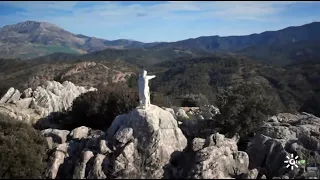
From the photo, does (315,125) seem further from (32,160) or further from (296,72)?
(296,72)

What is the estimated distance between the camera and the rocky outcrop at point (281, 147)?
24344mm

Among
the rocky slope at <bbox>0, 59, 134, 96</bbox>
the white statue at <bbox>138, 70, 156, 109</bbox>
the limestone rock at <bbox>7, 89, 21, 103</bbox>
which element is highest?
the white statue at <bbox>138, 70, 156, 109</bbox>

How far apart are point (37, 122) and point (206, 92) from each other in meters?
91.3

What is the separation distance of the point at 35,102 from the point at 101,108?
9897mm

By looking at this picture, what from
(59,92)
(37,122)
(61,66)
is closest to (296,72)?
(61,66)

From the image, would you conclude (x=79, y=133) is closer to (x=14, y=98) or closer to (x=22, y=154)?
(x=22, y=154)

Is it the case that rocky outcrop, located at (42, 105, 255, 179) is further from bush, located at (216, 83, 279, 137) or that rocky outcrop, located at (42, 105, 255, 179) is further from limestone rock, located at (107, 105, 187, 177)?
bush, located at (216, 83, 279, 137)

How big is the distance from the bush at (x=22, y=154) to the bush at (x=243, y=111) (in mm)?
14532

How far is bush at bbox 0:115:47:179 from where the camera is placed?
23844 mm

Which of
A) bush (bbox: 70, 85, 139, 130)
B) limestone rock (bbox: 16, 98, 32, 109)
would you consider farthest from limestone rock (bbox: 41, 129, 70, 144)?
limestone rock (bbox: 16, 98, 32, 109)

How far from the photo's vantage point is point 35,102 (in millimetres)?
45156

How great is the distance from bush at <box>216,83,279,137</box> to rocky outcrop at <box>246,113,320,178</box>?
1.07 metres

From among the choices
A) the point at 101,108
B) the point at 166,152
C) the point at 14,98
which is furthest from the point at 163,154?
the point at 14,98

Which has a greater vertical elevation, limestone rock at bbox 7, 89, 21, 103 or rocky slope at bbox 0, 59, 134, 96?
limestone rock at bbox 7, 89, 21, 103
